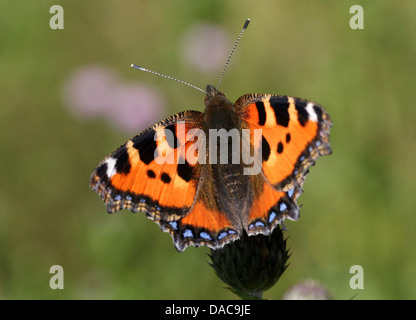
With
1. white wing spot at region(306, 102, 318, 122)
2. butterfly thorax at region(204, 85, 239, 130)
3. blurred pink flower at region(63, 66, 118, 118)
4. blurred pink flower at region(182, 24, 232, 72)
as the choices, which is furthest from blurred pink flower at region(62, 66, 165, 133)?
Result: white wing spot at region(306, 102, 318, 122)

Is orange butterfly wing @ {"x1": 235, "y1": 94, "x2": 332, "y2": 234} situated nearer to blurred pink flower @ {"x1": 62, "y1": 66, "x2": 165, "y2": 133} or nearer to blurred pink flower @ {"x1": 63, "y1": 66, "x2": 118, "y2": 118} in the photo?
blurred pink flower @ {"x1": 62, "y1": 66, "x2": 165, "y2": 133}

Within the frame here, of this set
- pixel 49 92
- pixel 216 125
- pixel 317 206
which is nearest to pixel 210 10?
pixel 49 92

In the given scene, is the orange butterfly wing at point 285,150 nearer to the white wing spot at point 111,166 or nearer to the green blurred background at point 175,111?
the white wing spot at point 111,166

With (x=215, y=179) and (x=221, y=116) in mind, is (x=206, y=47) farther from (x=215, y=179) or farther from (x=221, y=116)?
(x=215, y=179)

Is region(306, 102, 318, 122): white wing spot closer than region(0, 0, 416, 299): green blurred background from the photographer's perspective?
Yes

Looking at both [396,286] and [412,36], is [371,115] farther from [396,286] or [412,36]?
[396,286]

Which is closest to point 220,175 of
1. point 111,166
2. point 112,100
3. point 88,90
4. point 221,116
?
point 221,116
